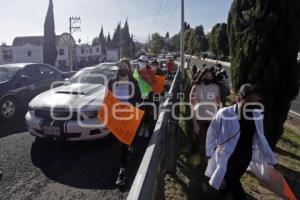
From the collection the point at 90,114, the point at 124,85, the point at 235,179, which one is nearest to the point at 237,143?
the point at 235,179

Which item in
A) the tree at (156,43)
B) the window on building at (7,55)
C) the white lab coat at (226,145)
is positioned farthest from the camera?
the tree at (156,43)

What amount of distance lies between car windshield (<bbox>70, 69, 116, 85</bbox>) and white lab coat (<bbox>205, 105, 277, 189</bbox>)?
4450 mm

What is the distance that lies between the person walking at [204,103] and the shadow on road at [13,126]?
4.43 meters

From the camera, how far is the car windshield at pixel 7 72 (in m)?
8.70

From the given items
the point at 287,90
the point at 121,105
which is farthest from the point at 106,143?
the point at 287,90

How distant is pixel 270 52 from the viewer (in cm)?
552

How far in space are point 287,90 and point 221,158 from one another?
2796mm

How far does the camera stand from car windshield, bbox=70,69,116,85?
308 inches

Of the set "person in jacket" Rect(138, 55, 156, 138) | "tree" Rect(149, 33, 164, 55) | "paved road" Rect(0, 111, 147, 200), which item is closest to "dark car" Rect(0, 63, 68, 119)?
"paved road" Rect(0, 111, 147, 200)

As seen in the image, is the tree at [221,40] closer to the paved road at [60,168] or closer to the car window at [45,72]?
the car window at [45,72]

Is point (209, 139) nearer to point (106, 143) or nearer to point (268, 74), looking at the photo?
point (268, 74)

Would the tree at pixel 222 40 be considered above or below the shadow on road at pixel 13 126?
above

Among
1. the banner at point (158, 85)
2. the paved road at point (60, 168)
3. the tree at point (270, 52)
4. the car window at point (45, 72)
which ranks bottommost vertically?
the paved road at point (60, 168)

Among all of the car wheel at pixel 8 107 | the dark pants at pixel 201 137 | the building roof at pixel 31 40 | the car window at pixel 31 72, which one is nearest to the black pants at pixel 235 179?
the dark pants at pixel 201 137
